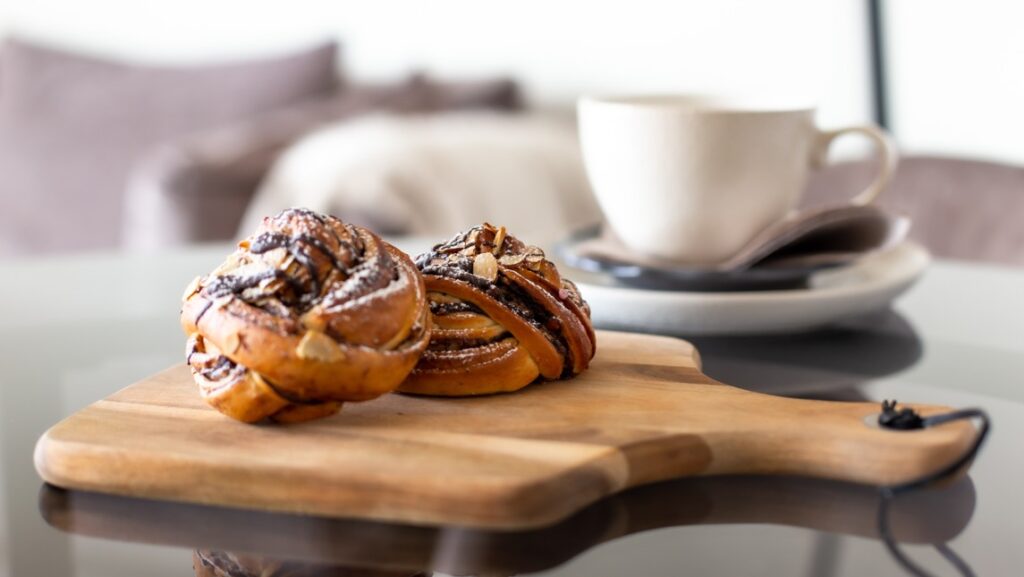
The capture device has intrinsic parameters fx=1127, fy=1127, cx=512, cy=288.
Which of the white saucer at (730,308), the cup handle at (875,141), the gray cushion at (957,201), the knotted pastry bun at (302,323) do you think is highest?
the knotted pastry bun at (302,323)

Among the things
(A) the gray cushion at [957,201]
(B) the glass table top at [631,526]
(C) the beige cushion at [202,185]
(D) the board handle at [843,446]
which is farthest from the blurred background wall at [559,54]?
(D) the board handle at [843,446]

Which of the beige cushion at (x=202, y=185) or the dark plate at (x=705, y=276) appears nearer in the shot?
the dark plate at (x=705, y=276)

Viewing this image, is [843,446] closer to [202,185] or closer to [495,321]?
[495,321]

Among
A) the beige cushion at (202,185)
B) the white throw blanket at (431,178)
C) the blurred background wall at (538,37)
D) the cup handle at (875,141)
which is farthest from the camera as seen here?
the blurred background wall at (538,37)

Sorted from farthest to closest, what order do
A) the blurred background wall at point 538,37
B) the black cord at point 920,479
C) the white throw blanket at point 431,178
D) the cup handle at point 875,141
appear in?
the blurred background wall at point 538,37 < the white throw blanket at point 431,178 < the cup handle at point 875,141 < the black cord at point 920,479

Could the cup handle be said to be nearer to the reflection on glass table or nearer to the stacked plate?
the stacked plate

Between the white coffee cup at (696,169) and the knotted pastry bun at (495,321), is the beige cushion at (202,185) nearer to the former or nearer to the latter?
the white coffee cup at (696,169)
